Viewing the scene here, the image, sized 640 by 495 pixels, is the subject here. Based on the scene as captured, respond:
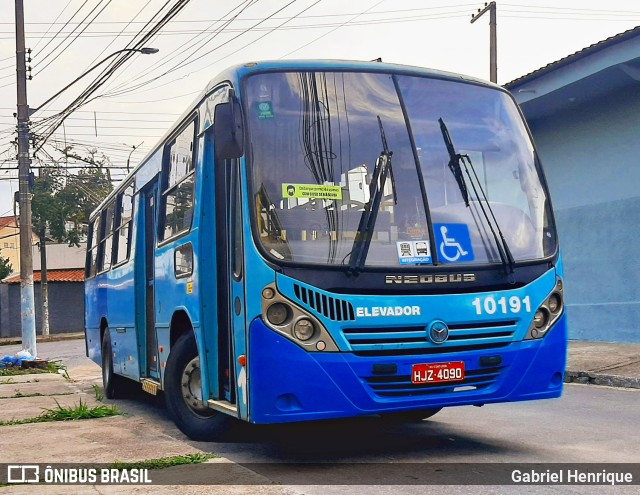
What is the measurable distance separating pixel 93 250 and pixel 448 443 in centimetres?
A: 913

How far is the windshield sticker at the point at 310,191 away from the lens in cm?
615

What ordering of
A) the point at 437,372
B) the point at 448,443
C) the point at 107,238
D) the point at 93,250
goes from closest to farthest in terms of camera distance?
the point at 437,372
the point at 448,443
the point at 107,238
the point at 93,250

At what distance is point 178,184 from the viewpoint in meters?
8.13

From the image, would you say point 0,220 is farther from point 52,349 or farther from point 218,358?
point 218,358

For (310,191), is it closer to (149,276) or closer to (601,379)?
(149,276)

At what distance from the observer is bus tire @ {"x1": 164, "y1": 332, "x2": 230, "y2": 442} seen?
755 cm

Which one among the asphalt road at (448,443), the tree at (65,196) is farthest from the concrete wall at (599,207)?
the tree at (65,196)

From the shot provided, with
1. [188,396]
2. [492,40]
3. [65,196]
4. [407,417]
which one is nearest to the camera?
[188,396]

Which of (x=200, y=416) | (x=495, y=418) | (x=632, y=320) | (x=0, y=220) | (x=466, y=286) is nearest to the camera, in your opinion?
(x=466, y=286)

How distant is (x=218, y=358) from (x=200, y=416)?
1.02m

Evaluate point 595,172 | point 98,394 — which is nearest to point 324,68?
point 98,394

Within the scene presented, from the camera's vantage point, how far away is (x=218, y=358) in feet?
22.6

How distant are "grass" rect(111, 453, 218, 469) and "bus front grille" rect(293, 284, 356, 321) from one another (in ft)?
4.86

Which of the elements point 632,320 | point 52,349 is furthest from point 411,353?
point 52,349
